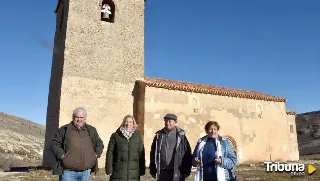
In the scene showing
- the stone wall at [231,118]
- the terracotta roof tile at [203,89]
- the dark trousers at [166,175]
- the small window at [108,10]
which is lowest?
the dark trousers at [166,175]

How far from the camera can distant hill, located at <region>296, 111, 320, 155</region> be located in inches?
1517

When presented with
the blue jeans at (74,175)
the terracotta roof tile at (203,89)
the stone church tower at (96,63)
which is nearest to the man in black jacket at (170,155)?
the blue jeans at (74,175)

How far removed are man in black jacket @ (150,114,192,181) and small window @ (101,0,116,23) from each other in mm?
12875

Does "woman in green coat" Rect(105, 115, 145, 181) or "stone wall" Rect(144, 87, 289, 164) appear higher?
"stone wall" Rect(144, 87, 289, 164)

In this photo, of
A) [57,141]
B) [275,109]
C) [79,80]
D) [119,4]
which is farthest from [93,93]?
[275,109]

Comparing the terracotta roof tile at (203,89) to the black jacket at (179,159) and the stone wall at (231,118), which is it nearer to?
the stone wall at (231,118)

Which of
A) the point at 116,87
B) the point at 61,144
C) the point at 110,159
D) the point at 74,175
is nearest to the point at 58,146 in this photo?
the point at 61,144

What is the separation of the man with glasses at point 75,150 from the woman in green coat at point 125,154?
0.32 meters

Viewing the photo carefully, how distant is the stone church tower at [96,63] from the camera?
1562 cm

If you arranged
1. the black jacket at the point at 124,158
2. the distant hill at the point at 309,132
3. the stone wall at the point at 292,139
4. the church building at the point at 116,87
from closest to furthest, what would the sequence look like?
1. the black jacket at the point at 124,158
2. the church building at the point at 116,87
3. the stone wall at the point at 292,139
4. the distant hill at the point at 309,132

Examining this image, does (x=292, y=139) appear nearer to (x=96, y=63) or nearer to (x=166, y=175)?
(x=96, y=63)

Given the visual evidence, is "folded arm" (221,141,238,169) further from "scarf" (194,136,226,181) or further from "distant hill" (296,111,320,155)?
"distant hill" (296,111,320,155)

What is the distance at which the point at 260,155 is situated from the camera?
20.2m

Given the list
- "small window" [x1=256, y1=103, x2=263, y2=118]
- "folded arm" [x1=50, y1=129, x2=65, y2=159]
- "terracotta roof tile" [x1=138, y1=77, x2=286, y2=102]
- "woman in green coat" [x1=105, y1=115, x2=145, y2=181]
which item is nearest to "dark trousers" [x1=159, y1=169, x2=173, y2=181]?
"woman in green coat" [x1=105, y1=115, x2=145, y2=181]
